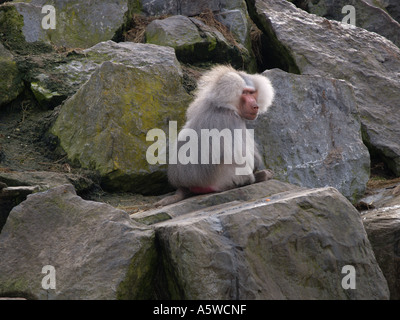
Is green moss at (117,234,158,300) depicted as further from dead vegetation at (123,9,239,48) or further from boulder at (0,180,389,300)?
dead vegetation at (123,9,239,48)

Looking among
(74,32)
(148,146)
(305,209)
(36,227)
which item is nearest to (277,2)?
(74,32)

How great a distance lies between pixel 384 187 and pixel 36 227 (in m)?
4.54

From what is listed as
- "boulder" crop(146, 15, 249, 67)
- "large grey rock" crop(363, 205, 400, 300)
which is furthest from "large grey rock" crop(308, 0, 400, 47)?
"large grey rock" crop(363, 205, 400, 300)

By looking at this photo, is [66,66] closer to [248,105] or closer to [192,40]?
[192,40]

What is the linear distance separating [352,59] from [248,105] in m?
3.50

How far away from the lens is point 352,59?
8211mm

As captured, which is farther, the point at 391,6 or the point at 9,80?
the point at 391,6

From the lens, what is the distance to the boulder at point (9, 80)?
21.4 feet

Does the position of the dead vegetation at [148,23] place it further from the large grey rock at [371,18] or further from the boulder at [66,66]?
the large grey rock at [371,18]

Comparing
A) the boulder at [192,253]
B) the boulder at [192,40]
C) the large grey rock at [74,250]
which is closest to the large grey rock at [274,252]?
the boulder at [192,253]

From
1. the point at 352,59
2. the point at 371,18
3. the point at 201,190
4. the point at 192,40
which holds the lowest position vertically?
the point at 201,190

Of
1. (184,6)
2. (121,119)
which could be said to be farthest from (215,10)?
(121,119)

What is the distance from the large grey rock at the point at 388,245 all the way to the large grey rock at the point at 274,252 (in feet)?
2.25

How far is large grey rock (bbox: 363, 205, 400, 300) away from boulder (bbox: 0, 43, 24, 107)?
4.58 metres
